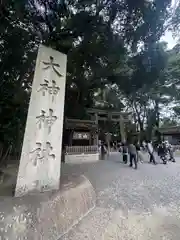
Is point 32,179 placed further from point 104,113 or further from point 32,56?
point 104,113

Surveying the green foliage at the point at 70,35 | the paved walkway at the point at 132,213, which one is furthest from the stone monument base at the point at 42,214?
→ the green foliage at the point at 70,35

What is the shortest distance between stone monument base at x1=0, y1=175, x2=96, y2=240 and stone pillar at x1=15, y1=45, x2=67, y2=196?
0.28 meters

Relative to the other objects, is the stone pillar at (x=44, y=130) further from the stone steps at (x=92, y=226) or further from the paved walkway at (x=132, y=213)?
the paved walkway at (x=132, y=213)

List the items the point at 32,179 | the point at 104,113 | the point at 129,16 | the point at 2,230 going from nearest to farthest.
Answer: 1. the point at 2,230
2. the point at 32,179
3. the point at 129,16
4. the point at 104,113

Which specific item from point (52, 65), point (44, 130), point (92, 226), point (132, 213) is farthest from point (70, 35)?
point (92, 226)

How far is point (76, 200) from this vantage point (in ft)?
12.9

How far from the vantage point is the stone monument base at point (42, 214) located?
2.77 m

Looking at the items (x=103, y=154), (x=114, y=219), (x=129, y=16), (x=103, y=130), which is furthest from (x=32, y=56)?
(x=103, y=130)

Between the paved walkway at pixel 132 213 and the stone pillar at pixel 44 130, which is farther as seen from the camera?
the stone pillar at pixel 44 130

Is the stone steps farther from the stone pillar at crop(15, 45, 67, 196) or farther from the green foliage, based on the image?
the green foliage

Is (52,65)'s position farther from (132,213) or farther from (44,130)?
(132,213)

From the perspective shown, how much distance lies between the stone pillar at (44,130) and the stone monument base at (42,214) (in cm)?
28

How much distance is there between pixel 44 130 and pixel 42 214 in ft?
4.89

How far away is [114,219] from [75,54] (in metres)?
6.40
